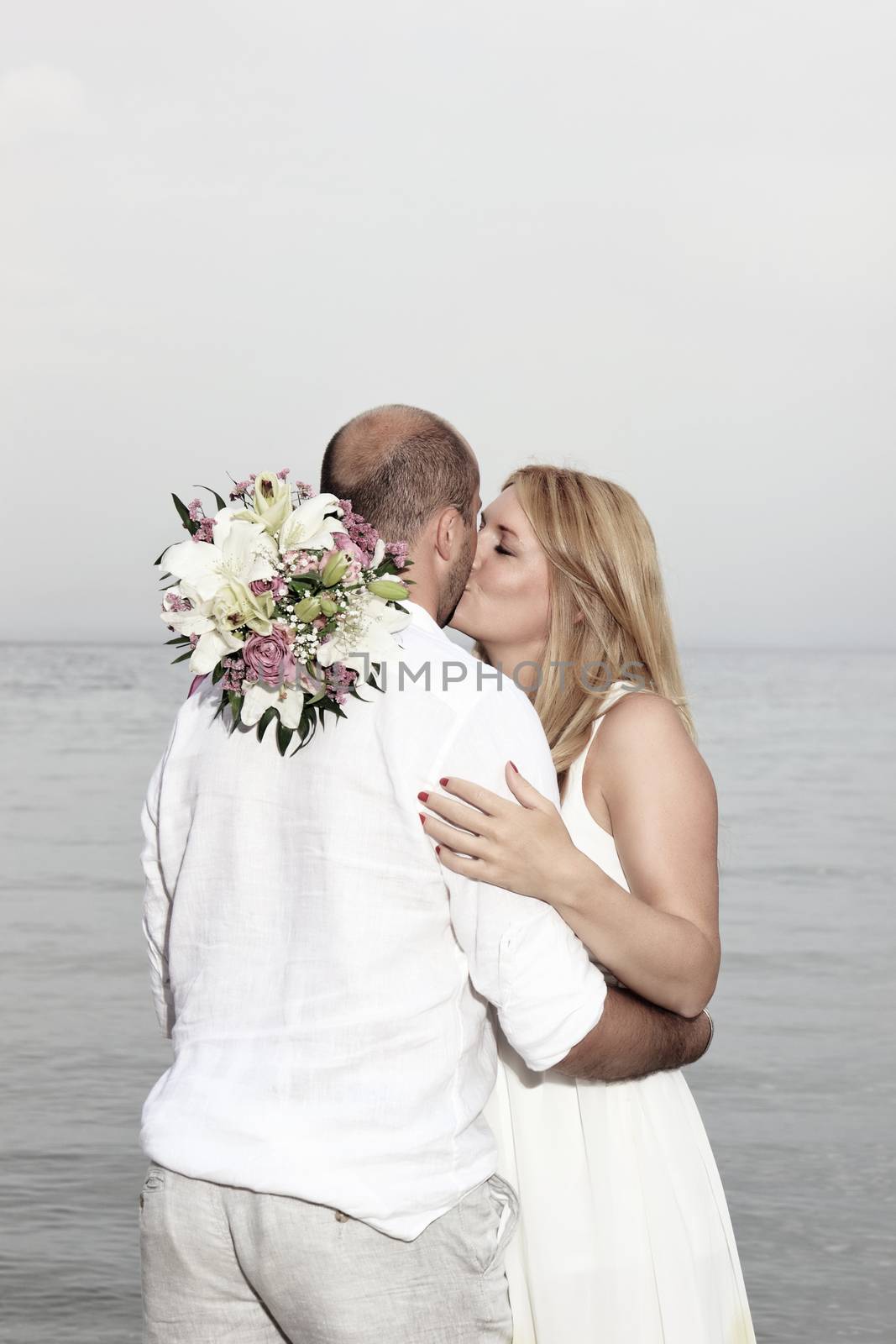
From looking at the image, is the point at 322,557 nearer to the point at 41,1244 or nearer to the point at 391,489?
the point at 391,489

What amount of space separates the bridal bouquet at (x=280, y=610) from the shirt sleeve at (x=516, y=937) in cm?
18

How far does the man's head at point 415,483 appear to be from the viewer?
7.22 feet

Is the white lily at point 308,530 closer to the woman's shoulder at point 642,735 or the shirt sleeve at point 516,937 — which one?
the shirt sleeve at point 516,937

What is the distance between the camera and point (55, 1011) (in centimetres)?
746

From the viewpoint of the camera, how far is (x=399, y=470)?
220 centimetres

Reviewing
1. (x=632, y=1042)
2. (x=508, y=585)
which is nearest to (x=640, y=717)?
(x=508, y=585)

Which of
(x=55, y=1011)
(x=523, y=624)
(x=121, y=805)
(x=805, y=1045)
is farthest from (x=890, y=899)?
(x=523, y=624)

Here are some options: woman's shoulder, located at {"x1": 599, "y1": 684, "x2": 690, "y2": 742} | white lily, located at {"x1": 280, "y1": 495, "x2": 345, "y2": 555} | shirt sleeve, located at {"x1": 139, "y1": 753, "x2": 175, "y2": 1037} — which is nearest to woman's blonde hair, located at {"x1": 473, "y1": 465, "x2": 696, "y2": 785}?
woman's shoulder, located at {"x1": 599, "y1": 684, "x2": 690, "y2": 742}

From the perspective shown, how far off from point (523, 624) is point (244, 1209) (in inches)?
66.4

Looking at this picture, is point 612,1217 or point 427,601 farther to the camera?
point 612,1217

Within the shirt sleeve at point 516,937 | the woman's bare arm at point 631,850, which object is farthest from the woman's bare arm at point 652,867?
the shirt sleeve at point 516,937

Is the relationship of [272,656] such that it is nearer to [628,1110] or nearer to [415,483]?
[415,483]

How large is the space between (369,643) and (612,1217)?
4.36ft

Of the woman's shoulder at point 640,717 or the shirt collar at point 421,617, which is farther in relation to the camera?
the woman's shoulder at point 640,717
